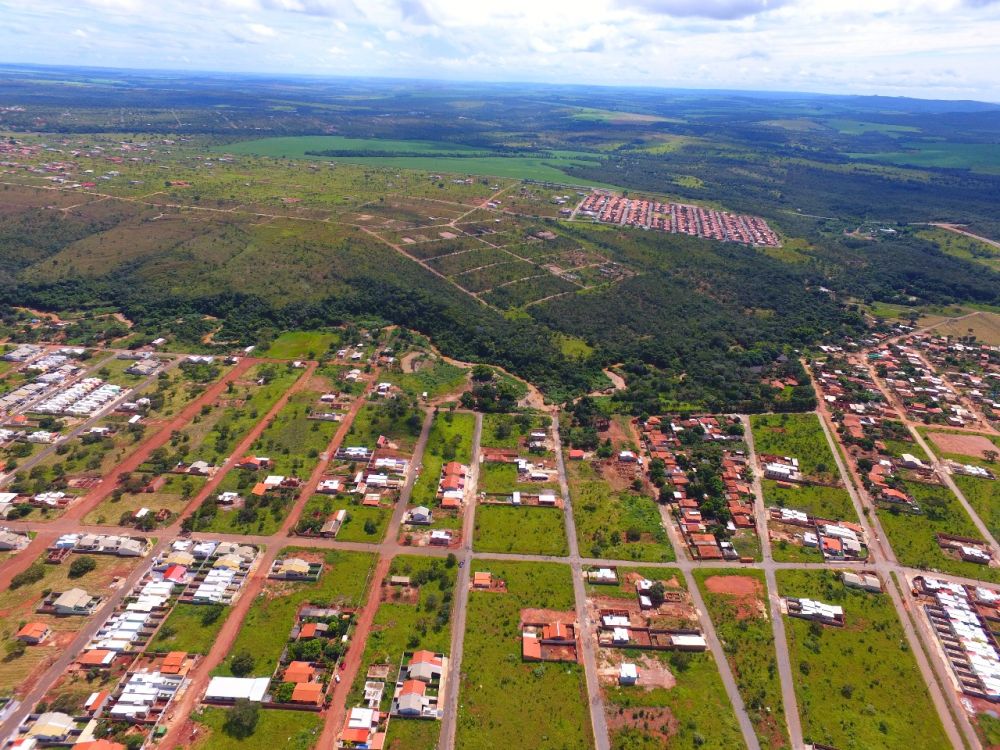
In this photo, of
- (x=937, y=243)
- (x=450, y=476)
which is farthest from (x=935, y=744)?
(x=937, y=243)

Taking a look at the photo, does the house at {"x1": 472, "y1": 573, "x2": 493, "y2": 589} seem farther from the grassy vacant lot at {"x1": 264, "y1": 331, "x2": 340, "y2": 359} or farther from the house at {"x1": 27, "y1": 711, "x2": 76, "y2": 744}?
the grassy vacant lot at {"x1": 264, "y1": 331, "x2": 340, "y2": 359}

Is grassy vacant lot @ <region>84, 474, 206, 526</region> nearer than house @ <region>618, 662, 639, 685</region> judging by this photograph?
No

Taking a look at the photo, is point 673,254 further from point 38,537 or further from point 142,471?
point 38,537

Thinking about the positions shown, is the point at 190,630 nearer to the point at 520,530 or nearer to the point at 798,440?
the point at 520,530

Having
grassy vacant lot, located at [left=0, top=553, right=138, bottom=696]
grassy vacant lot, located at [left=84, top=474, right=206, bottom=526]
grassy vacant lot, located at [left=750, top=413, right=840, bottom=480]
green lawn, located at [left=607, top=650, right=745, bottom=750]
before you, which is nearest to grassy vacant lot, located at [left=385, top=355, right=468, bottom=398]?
grassy vacant lot, located at [left=84, top=474, right=206, bottom=526]

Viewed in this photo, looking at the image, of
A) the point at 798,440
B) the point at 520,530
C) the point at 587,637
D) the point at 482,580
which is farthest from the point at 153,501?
the point at 798,440

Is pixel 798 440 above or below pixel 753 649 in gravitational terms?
above
